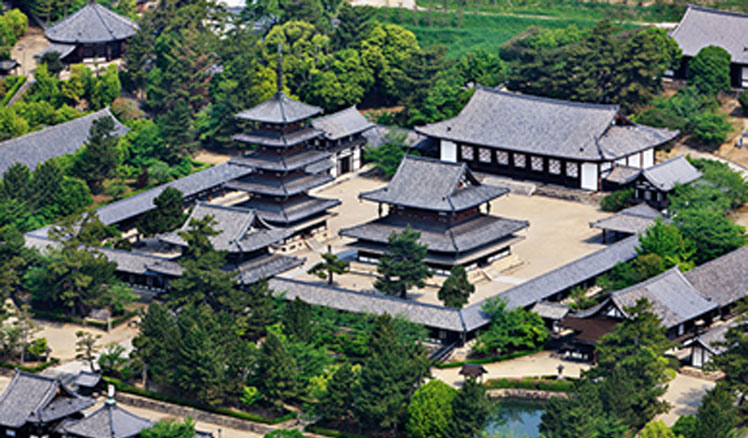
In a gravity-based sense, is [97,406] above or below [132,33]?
below

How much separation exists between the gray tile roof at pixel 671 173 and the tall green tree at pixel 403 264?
18.3 metres

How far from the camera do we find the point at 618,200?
3625 inches

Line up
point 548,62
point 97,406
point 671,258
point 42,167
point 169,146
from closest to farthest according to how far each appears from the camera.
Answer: point 97,406 → point 671,258 → point 42,167 → point 169,146 → point 548,62

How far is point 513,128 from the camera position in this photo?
324ft

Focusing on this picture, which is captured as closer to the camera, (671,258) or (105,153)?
(671,258)

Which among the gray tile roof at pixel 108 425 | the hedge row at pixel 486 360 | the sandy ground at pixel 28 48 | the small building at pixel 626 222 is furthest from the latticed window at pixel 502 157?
the gray tile roof at pixel 108 425

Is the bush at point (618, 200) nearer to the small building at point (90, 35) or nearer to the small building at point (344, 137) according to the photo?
the small building at point (344, 137)

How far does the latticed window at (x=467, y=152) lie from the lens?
99.9 meters

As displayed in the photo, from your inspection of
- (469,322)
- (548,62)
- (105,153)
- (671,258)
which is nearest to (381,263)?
(469,322)

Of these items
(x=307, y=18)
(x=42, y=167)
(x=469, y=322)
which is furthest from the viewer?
(x=307, y=18)

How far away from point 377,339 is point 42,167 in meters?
28.4

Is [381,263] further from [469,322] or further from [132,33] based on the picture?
[132,33]

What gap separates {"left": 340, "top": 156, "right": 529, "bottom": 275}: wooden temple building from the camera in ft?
271

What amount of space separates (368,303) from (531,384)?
32.7ft
